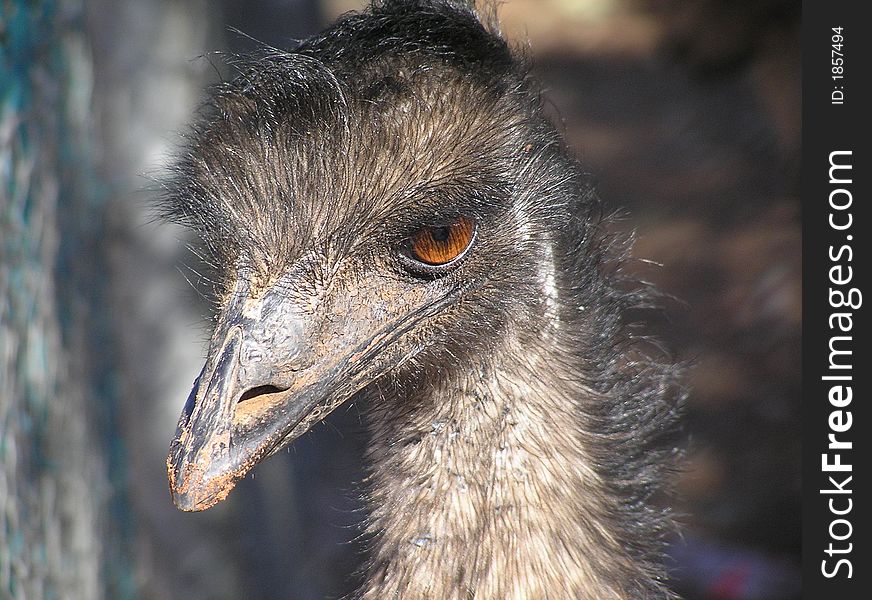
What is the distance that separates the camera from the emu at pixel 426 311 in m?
1.95

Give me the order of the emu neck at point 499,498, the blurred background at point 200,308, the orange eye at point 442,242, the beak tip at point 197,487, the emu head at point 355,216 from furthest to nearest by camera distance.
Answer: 1. the blurred background at point 200,308
2. the emu neck at point 499,498
3. the orange eye at point 442,242
4. the emu head at point 355,216
5. the beak tip at point 197,487

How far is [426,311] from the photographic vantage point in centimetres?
209

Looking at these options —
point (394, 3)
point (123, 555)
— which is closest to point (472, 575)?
point (394, 3)

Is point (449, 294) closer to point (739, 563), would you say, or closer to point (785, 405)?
point (739, 563)

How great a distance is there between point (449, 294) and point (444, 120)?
32 cm

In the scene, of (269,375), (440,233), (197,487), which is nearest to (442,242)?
(440,233)

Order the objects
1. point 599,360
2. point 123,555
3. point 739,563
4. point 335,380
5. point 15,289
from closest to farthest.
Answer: point 335,380 → point 599,360 → point 15,289 → point 123,555 → point 739,563

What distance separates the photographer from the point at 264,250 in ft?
6.59

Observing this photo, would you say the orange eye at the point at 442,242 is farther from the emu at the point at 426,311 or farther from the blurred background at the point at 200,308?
the blurred background at the point at 200,308

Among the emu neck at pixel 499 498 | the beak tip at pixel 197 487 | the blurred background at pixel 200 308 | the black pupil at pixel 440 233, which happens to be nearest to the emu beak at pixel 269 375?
the beak tip at pixel 197 487

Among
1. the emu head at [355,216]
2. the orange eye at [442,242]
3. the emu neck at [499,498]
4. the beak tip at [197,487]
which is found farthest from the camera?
the emu neck at [499,498]

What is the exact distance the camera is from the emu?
6.40 feet

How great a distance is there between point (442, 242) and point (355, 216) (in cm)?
16

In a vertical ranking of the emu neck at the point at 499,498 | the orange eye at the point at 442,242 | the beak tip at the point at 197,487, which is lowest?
the beak tip at the point at 197,487
